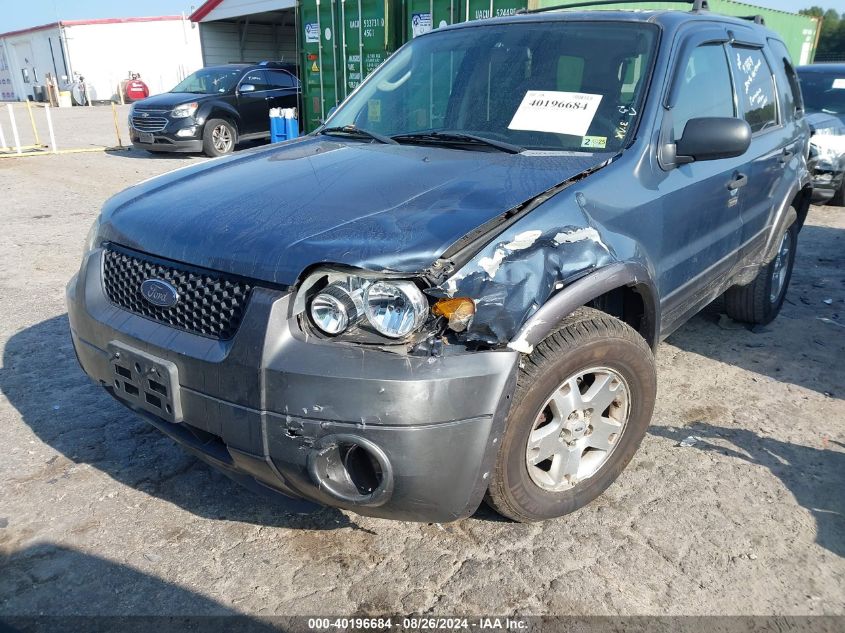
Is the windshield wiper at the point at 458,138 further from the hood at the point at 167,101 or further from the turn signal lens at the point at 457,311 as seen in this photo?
the hood at the point at 167,101

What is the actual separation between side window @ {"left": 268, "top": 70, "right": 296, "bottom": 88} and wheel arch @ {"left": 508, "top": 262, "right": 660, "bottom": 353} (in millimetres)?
12914

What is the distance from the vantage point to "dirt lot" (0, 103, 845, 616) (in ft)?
7.54

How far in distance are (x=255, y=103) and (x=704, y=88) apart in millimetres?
11971

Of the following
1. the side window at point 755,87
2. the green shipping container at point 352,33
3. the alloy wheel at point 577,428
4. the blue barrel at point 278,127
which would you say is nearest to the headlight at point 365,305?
the alloy wheel at point 577,428

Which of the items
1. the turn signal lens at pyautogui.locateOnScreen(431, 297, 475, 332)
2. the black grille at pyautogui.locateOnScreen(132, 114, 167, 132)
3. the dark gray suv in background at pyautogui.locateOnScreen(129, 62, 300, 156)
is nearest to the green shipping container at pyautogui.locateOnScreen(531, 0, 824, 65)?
the dark gray suv in background at pyautogui.locateOnScreen(129, 62, 300, 156)

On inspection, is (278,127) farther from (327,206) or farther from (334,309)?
(334,309)

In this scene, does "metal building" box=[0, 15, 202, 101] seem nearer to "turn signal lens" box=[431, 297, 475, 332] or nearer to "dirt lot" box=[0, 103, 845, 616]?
"dirt lot" box=[0, 103, 845, 616]

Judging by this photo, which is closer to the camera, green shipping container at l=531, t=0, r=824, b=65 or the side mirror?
the side mirror

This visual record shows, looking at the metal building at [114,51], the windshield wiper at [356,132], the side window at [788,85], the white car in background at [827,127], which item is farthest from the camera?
the metal building at [114,51]

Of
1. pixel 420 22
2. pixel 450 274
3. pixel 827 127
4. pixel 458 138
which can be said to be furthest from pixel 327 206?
pixel 420 22

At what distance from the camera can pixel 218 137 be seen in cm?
1312

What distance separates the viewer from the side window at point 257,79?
1380 cm

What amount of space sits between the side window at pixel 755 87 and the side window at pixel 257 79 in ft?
38.2

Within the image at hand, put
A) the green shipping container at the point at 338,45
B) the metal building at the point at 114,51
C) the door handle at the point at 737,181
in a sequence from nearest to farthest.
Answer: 1. the door handle at the point at 737,181
2. the green shipping container at the point at 338,45
3. the metal building at the point at 114,51
